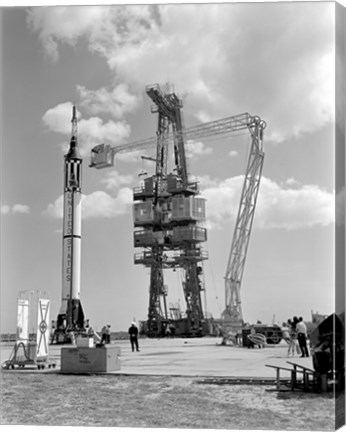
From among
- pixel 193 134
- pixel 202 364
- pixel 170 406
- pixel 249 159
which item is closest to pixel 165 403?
pixel 170 406

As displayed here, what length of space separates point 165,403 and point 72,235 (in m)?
10.9

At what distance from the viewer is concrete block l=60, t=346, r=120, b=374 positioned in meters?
17.2

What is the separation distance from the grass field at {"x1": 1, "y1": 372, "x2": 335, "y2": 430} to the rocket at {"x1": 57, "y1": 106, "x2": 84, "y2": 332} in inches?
195

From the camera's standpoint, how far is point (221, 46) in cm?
1344

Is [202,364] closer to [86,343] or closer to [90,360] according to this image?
[90,360]

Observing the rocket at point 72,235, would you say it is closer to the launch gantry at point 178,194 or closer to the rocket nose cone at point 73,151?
the rocket nose cone at point 73,151

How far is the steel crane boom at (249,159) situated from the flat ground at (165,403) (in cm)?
259

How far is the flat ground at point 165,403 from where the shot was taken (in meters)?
11.9

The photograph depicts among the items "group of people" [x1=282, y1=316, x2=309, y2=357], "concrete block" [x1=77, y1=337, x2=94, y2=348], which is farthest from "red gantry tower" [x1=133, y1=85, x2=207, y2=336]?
"group of people" [x1=282, y1=316, x2=309, y2=357]

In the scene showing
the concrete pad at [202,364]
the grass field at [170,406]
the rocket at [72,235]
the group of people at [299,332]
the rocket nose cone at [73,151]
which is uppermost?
the rocket nose cone at [73,151]

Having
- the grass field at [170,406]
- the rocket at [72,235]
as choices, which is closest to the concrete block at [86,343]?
the rocket at [72,235]

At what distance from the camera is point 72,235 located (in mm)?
22969

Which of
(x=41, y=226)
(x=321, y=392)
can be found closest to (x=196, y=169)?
(x=41, y=226)

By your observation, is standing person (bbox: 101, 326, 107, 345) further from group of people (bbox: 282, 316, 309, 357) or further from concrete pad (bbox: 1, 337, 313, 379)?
group of people (bbox: 282, 316, 309, 357)
